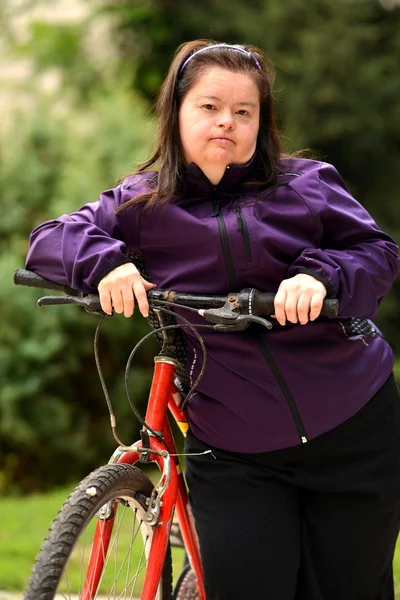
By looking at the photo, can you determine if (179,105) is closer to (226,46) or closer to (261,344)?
(226,46)

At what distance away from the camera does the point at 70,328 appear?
6.51 m

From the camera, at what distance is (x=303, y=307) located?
2.00m

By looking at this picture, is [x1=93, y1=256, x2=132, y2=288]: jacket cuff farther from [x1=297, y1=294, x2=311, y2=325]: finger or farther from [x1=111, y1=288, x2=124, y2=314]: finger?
[x1=297, y1=294, x2=311, y2=325]: finger

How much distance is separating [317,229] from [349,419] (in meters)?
0.49

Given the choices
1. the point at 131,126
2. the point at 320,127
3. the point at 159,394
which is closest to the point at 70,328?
the point at 131,126

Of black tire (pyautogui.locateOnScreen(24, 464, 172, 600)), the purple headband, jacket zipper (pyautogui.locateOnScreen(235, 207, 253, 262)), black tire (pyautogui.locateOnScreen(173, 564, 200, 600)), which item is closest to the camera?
black tire (pyautogui.locateOnScreen(24, 464, 172, 600))

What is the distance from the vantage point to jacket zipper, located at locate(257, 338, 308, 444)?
7.21 feet

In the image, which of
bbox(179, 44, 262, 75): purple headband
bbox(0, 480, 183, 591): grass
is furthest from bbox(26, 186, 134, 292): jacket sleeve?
bbox(0, 480, 183, 591): grass

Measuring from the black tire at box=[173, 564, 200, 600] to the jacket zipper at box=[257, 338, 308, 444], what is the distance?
2.51 feet

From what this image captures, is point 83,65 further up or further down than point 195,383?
further up

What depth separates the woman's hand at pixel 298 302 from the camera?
6.57 ft

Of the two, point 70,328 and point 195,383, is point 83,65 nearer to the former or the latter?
point 70,328

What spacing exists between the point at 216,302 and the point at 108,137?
532 centimetres

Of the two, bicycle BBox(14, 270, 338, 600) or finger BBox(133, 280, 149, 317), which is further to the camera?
finger BBox(133, 280, 149, 317)
